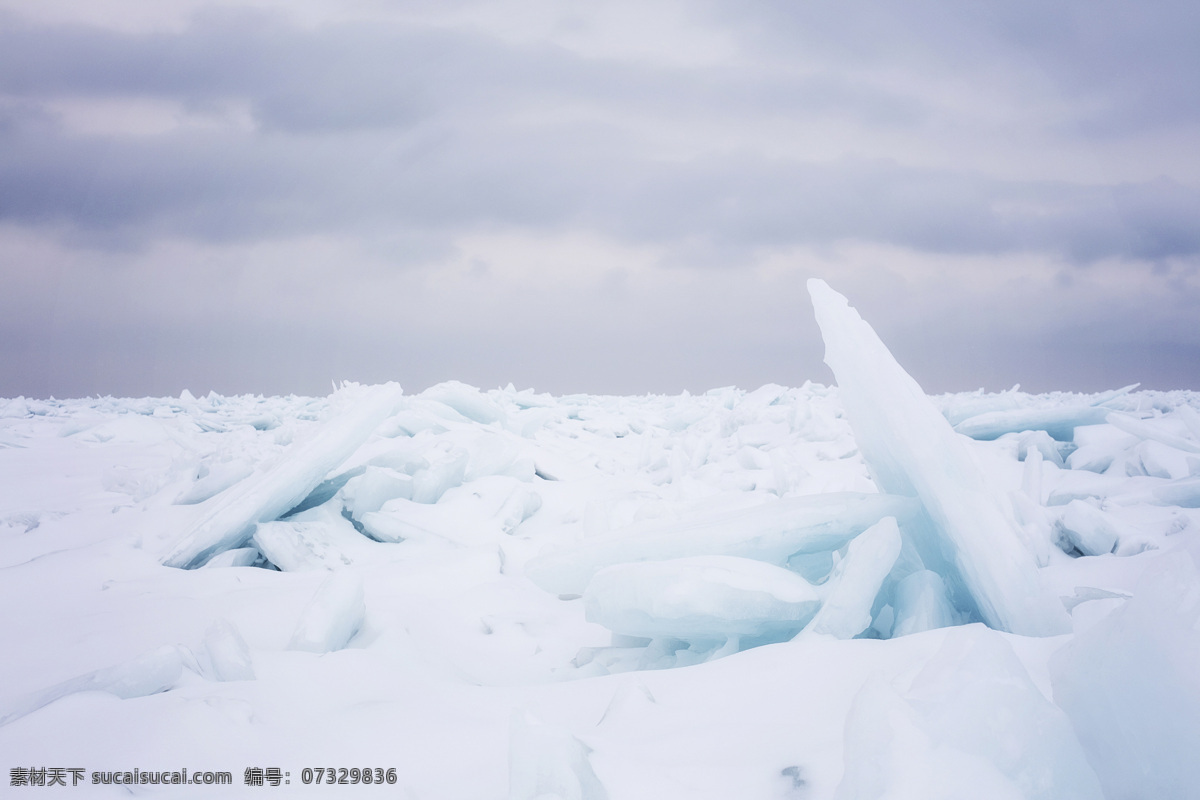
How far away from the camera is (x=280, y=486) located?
328cm

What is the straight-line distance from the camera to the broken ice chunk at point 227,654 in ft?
5.40

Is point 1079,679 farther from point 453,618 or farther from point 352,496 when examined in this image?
point 352,496

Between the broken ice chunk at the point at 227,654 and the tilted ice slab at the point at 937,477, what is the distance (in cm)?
182

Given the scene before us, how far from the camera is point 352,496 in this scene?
12.6 ft

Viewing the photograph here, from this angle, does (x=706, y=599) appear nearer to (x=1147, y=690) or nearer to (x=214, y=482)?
(x=1147, y=690)

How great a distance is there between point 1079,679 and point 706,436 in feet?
21.3

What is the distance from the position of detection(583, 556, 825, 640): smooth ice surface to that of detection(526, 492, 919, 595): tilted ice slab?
0.58 ft

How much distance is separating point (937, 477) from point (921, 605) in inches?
13.5

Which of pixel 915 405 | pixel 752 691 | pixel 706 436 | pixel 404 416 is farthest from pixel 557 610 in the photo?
pixel 706 436

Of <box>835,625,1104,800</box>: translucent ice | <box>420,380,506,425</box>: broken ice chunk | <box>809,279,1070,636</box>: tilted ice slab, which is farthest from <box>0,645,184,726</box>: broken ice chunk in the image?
<box>420,380,506,425</box>: broken ice chunk

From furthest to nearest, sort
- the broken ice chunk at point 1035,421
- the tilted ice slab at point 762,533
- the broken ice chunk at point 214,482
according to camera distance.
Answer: the broken ice chunk at point 1035,421 < the broken ice chunk at point 214,482 < the tilted ice slab at point 762,533

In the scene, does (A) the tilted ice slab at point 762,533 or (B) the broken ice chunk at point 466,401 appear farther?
Answer: (B) the broken ice chunk at point 466,401

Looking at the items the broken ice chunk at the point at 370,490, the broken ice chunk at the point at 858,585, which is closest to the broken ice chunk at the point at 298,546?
the broken ice chunk at the point at 370,490

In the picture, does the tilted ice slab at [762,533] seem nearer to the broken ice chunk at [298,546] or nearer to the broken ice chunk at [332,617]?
the broken ice chunk at [332,617]
